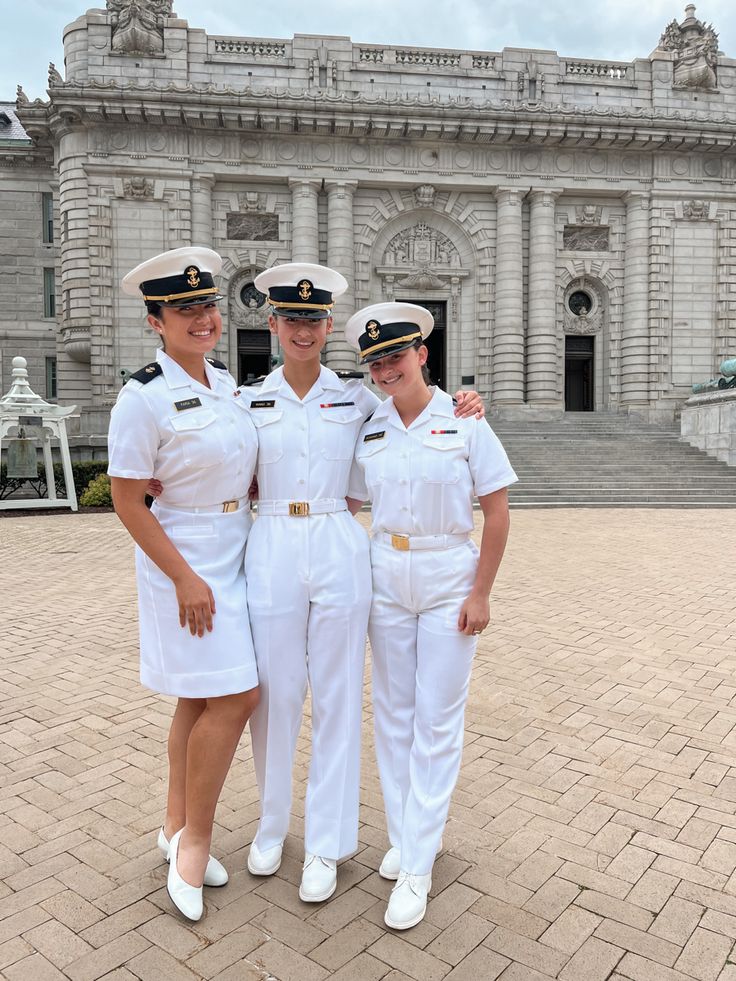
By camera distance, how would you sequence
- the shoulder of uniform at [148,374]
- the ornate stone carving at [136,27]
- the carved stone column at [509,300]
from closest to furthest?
the shoulder of uniform at [148,374]
the ornate stone carving at [136,27]
the carved stone column at [509,300]

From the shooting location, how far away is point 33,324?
30.8 m

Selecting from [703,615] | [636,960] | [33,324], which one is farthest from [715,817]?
[33,324]

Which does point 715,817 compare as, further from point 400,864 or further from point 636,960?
point 400,864

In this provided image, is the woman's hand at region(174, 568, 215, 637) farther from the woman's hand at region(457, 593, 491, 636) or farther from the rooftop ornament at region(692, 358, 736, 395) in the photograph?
the rooftop ornament at region(692, 358, 736, 395)

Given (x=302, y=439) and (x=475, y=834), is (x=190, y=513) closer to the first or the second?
(x=302, y=439)

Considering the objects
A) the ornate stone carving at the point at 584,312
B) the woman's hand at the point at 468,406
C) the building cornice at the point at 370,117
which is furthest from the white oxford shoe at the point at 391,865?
the ornate stone carving at the point at 584,312

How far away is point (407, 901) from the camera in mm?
2828

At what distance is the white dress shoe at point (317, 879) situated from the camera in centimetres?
294

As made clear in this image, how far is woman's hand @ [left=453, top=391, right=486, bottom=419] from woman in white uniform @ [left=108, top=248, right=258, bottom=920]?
877 millimetres

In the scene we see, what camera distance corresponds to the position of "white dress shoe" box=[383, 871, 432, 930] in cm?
278

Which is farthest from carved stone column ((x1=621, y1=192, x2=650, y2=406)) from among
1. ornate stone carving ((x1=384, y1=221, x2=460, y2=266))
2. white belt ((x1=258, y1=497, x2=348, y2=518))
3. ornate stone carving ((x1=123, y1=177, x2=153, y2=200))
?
white belt ((x1=258, y1=497, x2=348, y2=518))

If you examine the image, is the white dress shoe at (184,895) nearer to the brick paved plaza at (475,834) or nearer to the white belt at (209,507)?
the brick paved plaza at (475,834)

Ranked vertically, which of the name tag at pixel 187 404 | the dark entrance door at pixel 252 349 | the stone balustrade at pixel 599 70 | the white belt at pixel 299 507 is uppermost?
the stone balustrade at pixel 599 70

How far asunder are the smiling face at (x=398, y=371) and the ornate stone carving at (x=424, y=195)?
88.6 ft
